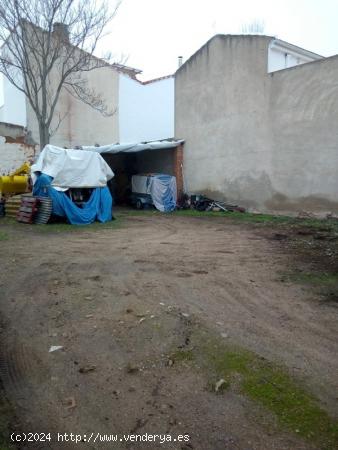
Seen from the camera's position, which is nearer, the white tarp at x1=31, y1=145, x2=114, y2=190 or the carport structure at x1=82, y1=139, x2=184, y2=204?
the white tarp at x1=31, y1=145, x2=114, y2=190

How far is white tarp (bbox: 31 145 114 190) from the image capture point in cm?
1321

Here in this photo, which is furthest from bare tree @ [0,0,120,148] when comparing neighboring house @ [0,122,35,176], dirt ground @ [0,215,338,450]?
dirt ground @ [0,215,338,450]

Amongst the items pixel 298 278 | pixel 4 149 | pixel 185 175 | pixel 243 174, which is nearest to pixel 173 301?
pixel 298 278

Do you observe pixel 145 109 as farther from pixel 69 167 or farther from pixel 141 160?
pixel 69 167

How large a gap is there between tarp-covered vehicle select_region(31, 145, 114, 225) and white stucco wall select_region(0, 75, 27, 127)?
372 inches

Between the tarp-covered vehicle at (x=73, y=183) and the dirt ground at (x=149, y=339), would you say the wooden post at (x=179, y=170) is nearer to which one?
the tarp-covered vehicle at (x=73, y=183)

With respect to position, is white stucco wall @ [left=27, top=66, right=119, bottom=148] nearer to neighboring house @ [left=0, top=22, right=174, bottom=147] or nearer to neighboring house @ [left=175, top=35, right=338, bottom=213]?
neighboring house @ [left=0, top=22, right=174, bottom=147]

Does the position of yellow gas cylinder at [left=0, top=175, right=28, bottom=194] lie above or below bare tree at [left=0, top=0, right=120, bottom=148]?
below

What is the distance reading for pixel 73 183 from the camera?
44.2ft

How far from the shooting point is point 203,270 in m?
Result: 6.79

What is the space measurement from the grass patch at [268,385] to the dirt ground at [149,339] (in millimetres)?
75

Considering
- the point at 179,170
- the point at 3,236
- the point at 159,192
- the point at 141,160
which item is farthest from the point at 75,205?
the point at 141,160

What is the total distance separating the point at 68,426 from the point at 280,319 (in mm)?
2663

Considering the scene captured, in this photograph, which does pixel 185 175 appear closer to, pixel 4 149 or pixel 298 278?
pixel 4 149
